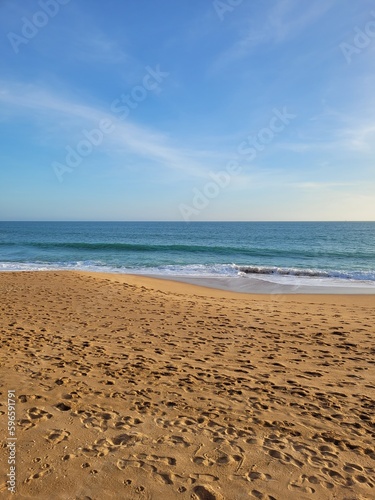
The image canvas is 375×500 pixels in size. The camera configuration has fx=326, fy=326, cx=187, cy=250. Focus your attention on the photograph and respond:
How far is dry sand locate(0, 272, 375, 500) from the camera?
11.2 feet

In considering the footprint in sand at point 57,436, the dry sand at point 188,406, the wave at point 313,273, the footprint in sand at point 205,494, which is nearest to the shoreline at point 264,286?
the wave at point 313,273

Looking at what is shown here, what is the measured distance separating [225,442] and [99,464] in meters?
1.53

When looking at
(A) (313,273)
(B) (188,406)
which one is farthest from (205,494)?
(A) (313,273)

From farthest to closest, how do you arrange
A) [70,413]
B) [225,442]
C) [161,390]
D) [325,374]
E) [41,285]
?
[41,285]
[325,374]
[161,390]
[70,413]
[225,442]

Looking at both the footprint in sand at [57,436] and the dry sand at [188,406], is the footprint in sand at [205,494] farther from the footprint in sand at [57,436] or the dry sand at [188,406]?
the footprint in sand at [57,436]

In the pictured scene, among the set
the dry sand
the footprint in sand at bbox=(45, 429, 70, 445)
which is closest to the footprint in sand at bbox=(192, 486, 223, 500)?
the dry sand

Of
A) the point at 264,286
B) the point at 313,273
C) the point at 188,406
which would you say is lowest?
the point at 264,286

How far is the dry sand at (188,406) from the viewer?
11.2 ft

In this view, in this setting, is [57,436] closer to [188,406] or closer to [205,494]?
[188,406]

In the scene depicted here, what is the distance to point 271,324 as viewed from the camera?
32.2 ft

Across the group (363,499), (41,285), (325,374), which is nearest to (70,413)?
(363,499)

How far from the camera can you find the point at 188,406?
194 inches

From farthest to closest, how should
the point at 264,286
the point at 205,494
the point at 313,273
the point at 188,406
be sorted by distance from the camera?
1. the point at 313,273
2. the point at 264,286
3. the point at 188,406
4. the point at 205,494

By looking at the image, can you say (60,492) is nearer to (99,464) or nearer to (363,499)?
(99,464)
